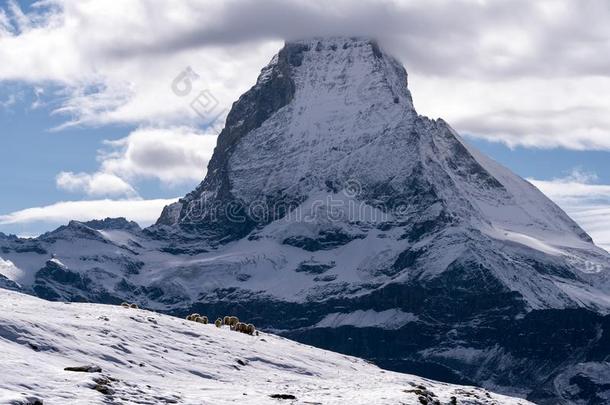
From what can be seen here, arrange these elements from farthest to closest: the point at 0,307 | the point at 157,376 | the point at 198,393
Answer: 1. the point at 0,307
2. the point at 157,376
3. the point at 198,393

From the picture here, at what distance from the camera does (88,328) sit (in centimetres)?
7975

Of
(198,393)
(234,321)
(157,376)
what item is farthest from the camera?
(234,321)

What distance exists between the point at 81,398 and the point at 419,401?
19.7 m

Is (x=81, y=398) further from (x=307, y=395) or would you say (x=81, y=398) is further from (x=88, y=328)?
(x=88, y=328)

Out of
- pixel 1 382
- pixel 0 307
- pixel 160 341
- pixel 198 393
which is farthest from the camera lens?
pixel 160 341

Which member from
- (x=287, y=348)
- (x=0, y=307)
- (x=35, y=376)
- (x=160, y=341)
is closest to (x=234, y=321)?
(x=287, y=348)

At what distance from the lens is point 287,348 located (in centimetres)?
10019

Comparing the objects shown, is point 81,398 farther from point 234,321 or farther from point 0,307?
point 234,321

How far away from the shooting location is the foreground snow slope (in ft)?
201

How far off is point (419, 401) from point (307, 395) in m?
5.78

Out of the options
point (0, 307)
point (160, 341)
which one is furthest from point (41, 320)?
point (160, 341)

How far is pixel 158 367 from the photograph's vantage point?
75.1 metres

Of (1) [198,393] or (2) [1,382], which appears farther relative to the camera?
(1) [198,393]

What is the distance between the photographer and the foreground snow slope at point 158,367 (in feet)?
→ 201
